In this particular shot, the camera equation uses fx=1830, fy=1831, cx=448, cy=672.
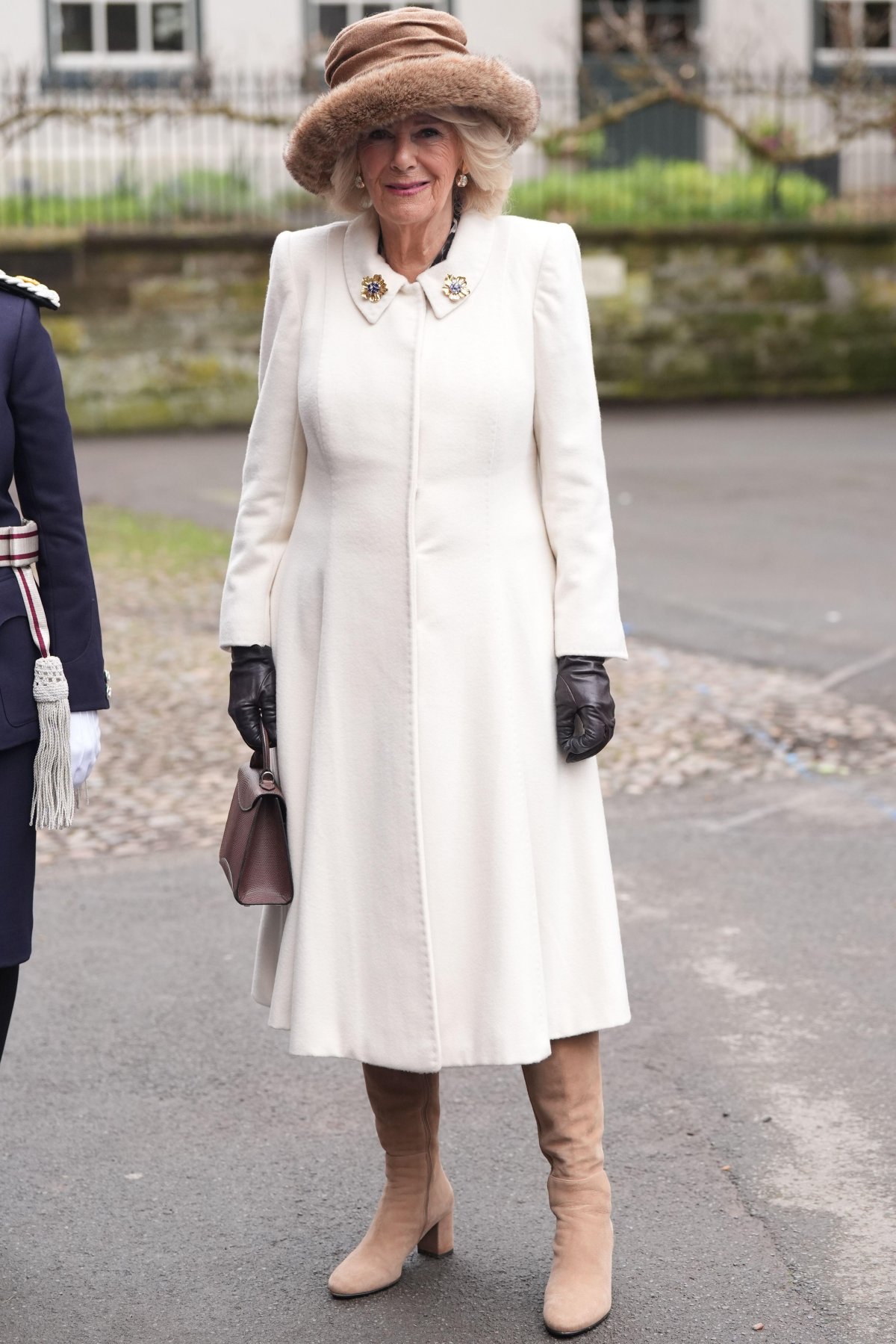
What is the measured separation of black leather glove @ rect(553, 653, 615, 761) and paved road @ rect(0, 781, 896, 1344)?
0.98 meters

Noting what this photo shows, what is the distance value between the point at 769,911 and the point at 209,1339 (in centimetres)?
243

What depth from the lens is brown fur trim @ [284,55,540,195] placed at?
297 centimetres

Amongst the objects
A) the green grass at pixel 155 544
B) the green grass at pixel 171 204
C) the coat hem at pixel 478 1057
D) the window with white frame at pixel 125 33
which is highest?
the window with white frame at pixel 125 33

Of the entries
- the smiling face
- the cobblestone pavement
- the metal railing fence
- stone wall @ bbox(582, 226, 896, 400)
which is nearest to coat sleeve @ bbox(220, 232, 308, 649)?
the smiling face

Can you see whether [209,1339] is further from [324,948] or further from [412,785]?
[412,785]

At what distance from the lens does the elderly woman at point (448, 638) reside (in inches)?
121

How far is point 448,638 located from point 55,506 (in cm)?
72

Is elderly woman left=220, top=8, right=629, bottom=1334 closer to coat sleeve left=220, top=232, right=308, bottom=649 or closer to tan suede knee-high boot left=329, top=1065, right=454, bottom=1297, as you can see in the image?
coat sleeve left=220, top=232, right=308, bottom=649

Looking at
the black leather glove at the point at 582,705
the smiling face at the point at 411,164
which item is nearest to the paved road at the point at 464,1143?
the black leather glove at the point at 582,705

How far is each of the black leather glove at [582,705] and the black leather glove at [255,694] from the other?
19.8 inches

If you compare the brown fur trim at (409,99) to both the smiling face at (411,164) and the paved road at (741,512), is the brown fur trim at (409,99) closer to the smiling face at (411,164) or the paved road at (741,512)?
the smiling face at (411,164)

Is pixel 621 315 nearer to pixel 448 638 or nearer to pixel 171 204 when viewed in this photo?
pixel 171 204

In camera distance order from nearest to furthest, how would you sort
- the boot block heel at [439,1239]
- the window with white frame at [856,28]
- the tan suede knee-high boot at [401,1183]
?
the tan suede knee-high boot at [401,1183] → the boot block heel at [439,1239] → the window with white frame at [856,28]

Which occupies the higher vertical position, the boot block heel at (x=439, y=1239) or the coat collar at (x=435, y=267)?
the coat collar at (x=435, y=267)
